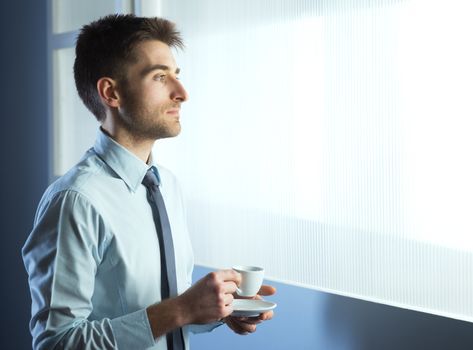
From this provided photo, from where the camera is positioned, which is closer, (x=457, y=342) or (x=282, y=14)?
(x=457, y=342)

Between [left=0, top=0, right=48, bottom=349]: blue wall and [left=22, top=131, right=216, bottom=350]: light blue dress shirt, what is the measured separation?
5.56ft

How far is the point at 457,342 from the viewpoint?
142cm

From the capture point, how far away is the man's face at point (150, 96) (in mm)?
1392

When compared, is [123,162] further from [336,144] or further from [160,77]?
[336,144]

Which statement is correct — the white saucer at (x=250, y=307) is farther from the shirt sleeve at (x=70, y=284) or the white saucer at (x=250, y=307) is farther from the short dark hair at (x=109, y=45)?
the short dark hair at (x=109, y=45)

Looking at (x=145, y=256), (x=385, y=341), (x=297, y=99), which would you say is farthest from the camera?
(x=297, y=99)

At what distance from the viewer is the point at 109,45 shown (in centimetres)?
143

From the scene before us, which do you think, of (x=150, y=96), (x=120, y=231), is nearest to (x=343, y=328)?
(x=120, y=231)

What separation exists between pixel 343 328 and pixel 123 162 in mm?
805

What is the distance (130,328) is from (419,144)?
815mm

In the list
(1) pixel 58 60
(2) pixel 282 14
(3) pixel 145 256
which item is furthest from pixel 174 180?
(1) pixel 58 60

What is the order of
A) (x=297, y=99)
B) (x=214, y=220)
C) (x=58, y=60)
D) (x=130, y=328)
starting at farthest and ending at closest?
(x=58, y=60)
(x=214, y=220)
(x=297, y=99)
(x=130, y=328)

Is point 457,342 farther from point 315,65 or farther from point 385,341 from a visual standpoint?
point 315,65

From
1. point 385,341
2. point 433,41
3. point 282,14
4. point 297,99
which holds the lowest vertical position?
point 385,341
